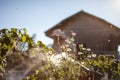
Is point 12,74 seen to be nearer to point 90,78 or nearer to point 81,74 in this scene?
point 81,74

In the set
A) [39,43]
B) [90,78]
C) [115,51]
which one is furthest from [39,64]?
[115,51]

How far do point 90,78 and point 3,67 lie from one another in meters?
3.82

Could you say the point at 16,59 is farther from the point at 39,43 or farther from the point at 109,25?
the point at 109,25

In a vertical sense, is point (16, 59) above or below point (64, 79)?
above

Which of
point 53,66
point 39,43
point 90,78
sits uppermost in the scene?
point 39,43

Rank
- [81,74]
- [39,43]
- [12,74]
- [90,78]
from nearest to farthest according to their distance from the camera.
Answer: [39,43]
[12,74]
[81,74]
[90,78]

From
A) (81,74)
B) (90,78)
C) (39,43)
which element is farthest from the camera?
(90,78)

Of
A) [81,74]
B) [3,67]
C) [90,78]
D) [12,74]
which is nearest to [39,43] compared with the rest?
[3,67]

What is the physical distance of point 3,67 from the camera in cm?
488

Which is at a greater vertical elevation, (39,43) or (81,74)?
(39,43)

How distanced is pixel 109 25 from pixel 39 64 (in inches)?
657

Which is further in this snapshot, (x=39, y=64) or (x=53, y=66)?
(x=53, y=66)

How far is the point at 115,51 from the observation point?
21.1 m

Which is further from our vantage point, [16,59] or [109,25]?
[109,25]
